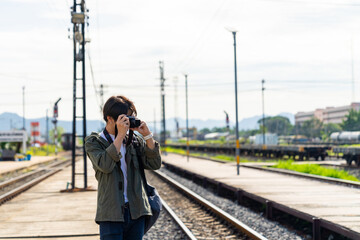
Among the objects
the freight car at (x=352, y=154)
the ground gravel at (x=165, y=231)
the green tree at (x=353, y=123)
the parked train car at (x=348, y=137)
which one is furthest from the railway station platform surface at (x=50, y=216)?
the green tree at (x=353, y=123)

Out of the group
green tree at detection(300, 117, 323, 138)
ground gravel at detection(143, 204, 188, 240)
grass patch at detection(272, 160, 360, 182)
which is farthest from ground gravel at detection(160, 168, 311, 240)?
green tree at detection(300, 117, 323, 138)

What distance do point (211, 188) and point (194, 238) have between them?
11.0 m

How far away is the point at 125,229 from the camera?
3.72 m

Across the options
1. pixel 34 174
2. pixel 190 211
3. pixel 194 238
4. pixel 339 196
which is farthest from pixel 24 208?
pixel 34 174

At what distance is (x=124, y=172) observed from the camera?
3.73 m

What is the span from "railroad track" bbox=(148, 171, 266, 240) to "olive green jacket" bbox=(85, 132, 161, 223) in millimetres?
5054

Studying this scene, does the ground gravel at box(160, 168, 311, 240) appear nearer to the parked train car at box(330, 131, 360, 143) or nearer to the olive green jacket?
the olive green jacket

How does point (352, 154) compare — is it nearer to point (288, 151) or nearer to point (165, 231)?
point (288, 151)

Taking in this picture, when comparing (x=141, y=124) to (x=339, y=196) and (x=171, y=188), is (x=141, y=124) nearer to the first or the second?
(x=339, y=196)

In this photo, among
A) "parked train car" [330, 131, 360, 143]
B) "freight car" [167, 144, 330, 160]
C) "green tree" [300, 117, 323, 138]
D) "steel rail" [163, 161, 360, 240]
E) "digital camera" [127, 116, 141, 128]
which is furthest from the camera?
"green tree" [300, 117, 323, 138]

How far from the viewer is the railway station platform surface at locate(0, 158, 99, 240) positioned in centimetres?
888

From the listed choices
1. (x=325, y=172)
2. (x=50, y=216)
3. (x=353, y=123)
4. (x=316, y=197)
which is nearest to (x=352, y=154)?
(x=325, y=172)

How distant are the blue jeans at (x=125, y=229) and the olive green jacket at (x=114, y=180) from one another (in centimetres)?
6

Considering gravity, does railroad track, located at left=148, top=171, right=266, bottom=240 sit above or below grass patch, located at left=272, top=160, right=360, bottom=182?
below
